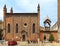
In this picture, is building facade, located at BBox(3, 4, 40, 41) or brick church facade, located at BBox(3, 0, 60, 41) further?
building facade, located at BBox(3, 4, 40, 41)

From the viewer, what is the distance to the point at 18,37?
65438 millimetres

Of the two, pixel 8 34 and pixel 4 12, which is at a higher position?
pixel 4 12

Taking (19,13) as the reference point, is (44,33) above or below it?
below

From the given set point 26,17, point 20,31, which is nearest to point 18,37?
point 20,31

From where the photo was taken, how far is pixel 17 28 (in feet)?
221

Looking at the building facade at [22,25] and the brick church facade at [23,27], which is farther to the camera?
the building facade at [22,25]

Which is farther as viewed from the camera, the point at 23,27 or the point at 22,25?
the point at 22,25

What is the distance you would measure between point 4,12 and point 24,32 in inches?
375

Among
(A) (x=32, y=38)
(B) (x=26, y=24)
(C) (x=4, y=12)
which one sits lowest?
(A) (x=32, y=38)

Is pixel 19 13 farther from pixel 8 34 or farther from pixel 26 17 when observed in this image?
pixel 8 34

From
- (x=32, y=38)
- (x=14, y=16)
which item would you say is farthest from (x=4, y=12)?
(x=32, y=38)

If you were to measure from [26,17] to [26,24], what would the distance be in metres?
2.35

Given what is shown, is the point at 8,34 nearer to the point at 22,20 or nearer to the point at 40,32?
the point at 22,20

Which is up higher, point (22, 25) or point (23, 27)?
point (22, 25)
